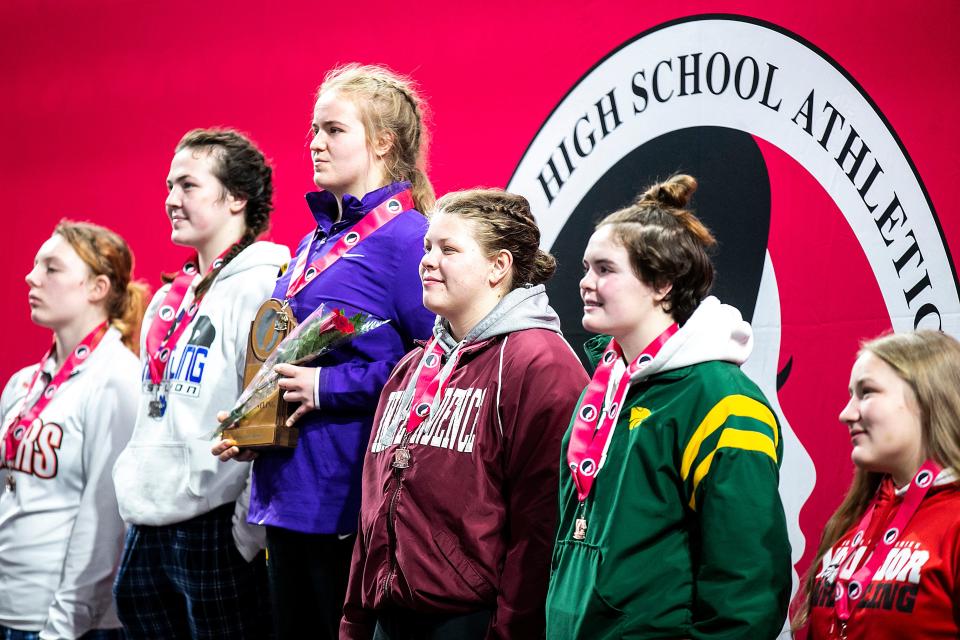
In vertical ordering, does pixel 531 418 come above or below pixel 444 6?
below

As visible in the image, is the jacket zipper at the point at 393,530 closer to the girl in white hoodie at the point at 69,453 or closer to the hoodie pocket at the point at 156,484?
the hoodie pocket at the point at 156,484

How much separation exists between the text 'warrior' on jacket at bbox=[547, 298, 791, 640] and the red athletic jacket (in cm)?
14

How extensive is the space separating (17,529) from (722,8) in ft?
8.10

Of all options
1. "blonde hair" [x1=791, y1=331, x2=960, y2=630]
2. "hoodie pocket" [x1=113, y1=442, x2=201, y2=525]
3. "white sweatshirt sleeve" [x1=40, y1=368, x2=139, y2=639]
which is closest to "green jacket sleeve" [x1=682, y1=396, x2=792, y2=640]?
"blonde hair" [x1=791, y1=331, x2=960, y2=630]

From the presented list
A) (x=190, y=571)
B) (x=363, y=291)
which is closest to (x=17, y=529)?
(x=190, y=571)

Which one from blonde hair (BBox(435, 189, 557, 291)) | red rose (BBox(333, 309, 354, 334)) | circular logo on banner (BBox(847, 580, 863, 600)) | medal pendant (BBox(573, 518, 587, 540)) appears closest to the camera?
circular logo on banner (BBox(847, 580, 863, 600))

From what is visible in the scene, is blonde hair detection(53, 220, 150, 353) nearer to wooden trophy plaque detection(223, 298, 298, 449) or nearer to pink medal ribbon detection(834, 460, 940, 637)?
wooden trophy plaque detection(223, 298, 298, 449)

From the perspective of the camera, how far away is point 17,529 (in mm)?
3449

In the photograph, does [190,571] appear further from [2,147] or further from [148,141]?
[2,147]

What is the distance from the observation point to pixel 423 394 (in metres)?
2.32

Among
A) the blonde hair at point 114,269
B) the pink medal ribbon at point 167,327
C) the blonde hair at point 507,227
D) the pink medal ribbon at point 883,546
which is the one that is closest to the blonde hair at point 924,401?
the pink medal ribbon at point 883,546

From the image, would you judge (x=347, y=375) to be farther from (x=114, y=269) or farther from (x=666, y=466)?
(x=114, y=269)

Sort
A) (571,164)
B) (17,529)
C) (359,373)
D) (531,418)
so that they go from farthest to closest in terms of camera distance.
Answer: (17,529)
(571,164)
(359,373)
(531,418)

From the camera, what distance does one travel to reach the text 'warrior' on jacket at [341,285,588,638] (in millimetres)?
2143
